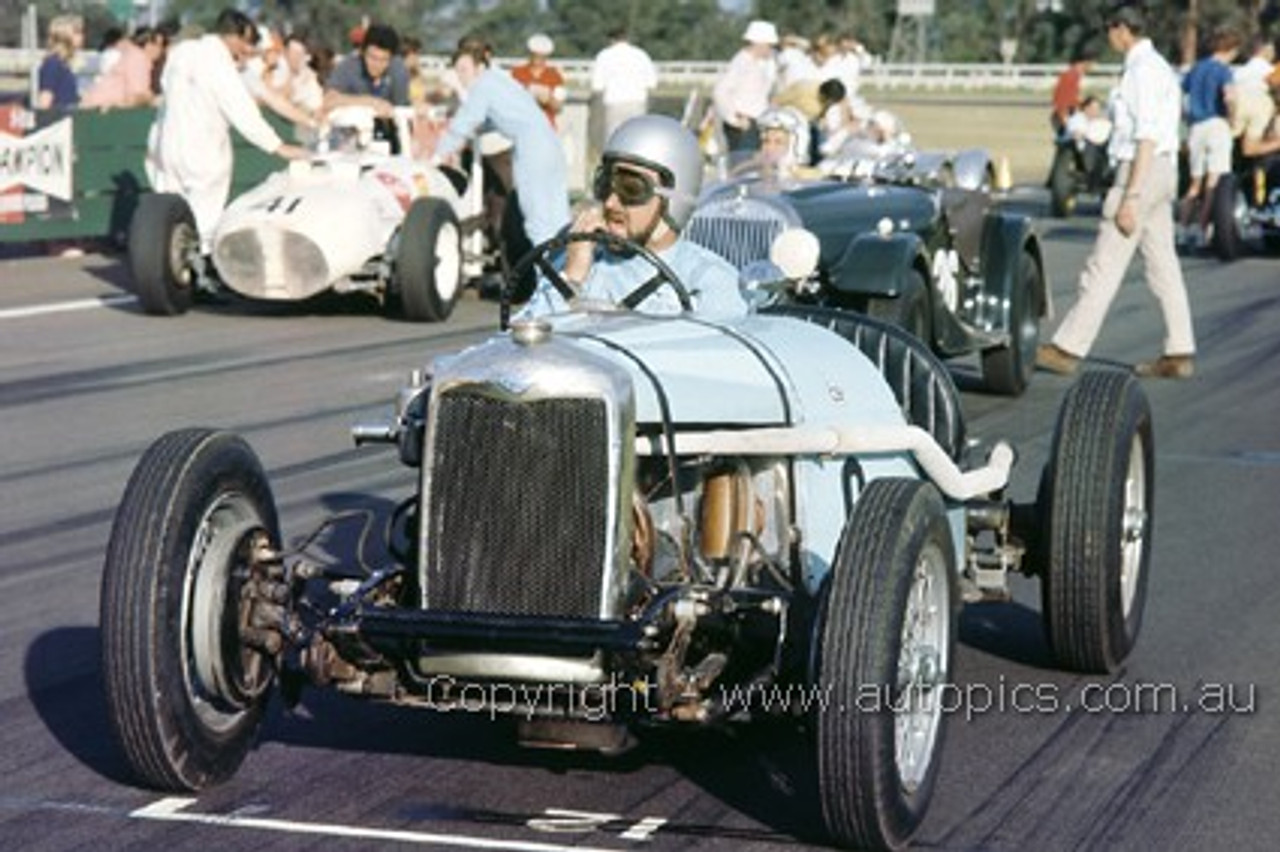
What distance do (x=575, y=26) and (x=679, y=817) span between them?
96938 mm

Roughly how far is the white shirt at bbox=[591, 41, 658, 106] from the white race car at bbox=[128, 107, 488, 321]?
9691 millimetres

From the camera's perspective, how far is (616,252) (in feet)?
24.7

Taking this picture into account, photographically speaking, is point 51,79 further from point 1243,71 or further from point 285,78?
point 1243,71

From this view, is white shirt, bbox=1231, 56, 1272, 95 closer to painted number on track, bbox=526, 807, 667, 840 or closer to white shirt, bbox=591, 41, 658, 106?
white shirt, bbox=591, 41, 658, 106

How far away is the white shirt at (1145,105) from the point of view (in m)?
14.4

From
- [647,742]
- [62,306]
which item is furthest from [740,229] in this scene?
[62,306]

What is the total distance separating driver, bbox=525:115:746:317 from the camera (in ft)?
24.6

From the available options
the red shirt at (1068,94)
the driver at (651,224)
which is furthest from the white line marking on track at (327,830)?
the red shirt at (1068,94)

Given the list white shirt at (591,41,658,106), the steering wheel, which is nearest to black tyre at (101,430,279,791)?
the steering wheel

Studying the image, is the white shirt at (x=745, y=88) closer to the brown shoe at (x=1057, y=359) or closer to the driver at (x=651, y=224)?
the brown shoe at (x=1057, y=359)

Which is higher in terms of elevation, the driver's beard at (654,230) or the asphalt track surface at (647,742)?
the driver's beard at (654,230)

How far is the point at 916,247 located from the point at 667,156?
19.1 ft

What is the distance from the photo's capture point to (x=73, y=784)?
672 cm

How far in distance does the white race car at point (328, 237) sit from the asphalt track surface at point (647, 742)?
388 cm
